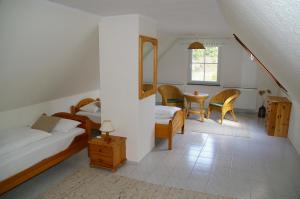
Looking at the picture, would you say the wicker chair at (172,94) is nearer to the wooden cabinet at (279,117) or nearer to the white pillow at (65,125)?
the wooden cabinet at (279,117)

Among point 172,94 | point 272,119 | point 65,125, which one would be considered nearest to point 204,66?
point 172,94

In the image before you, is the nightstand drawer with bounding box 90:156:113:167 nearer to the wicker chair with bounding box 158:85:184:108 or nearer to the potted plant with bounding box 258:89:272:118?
the wicker chair with bounding box 158:85:184:108

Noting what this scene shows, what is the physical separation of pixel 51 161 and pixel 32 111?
1.24 metres

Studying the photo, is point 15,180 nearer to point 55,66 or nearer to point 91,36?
point 55,66

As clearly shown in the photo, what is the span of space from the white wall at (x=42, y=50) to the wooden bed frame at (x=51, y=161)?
72 cm

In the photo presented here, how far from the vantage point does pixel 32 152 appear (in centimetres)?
292

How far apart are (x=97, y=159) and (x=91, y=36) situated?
1.90 metres

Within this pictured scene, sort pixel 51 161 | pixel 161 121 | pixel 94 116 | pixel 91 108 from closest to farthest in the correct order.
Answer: pixel 51 161
pixel 161 121
pixel 94 116
pixel 91 108

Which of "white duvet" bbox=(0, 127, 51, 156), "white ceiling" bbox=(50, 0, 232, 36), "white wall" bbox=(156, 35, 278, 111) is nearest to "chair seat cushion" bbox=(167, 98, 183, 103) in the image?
"white wall" bbox=(156, 35, 278, 111)

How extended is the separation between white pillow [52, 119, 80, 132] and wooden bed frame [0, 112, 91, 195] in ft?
0.62

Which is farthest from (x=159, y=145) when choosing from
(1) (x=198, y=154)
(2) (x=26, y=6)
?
(2) (x=26, y=6)

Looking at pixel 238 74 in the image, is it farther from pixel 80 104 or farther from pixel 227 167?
pixel 80 104

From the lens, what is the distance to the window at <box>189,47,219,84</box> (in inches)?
279

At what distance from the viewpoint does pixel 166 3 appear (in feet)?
8.55
